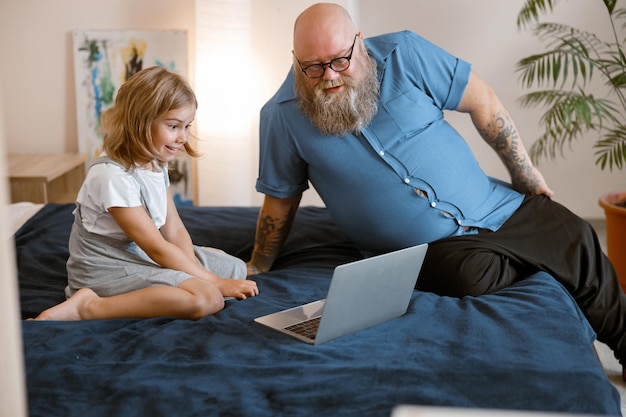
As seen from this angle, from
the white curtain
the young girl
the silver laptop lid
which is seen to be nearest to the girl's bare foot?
the young girl

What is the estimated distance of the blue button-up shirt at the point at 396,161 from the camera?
2605 millimetres

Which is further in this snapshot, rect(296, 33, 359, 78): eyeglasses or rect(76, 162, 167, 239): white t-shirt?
rect(296, 33, 359, 78): eyeglasses

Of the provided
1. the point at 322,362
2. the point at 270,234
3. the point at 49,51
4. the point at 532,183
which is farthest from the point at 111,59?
the point at 322,362

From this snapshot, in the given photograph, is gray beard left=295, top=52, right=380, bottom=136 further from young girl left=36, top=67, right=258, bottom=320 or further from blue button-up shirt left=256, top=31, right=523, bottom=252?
young girl left=36, top=67, right=258, bottom=320

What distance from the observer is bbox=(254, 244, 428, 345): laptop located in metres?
1.91

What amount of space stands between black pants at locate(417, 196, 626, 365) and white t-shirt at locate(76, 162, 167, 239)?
0.82 meters

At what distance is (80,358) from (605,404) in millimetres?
1131

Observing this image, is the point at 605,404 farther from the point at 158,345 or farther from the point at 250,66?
the point at 250,66

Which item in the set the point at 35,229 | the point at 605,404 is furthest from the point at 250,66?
the point at 605,404

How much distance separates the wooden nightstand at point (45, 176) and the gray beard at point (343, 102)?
1.89 metres

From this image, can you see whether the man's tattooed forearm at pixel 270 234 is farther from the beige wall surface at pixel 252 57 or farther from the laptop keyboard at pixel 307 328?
the beige wall surface at pixel 252 57

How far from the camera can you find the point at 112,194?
2.26 meters

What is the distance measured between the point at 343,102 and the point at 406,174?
300 millimetres

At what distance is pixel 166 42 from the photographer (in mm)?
4523
